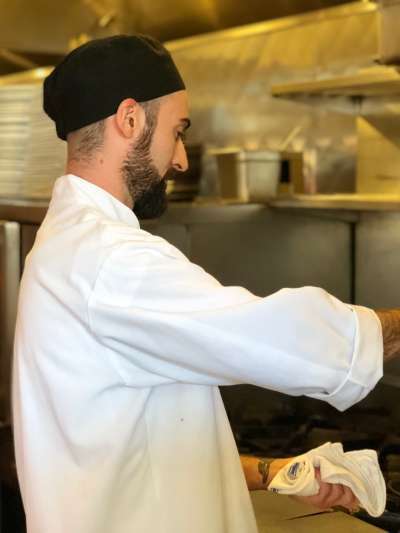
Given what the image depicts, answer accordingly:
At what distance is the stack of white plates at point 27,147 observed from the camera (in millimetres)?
2572

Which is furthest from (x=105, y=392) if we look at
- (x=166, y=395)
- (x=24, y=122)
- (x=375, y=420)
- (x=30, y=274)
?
(x=24, y=122)

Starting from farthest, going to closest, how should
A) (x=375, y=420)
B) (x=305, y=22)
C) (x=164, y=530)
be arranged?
(x=305, y=22) → (x=375, y=420) → (x=164, y=530)

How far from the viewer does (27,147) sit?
2639 mm

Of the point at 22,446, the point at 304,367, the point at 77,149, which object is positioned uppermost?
the point at 77,149

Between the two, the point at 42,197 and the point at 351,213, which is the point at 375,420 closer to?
the point at 351,213

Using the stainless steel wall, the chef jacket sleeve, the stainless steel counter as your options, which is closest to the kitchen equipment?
the stainless steel wall

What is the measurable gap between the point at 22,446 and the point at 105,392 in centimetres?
18

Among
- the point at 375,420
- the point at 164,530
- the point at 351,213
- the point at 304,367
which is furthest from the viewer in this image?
the point at 351,213

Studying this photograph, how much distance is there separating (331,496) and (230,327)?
372mm

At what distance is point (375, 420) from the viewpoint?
223 centimetres

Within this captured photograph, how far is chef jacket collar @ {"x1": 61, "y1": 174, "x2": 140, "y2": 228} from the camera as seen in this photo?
125cm

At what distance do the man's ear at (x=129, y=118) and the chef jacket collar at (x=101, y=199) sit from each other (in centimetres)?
9

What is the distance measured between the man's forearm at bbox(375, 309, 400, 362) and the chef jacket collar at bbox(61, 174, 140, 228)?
41 cm

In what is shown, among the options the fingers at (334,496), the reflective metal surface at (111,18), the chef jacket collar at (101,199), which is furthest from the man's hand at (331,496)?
the reflective metal surface at (111,18)
